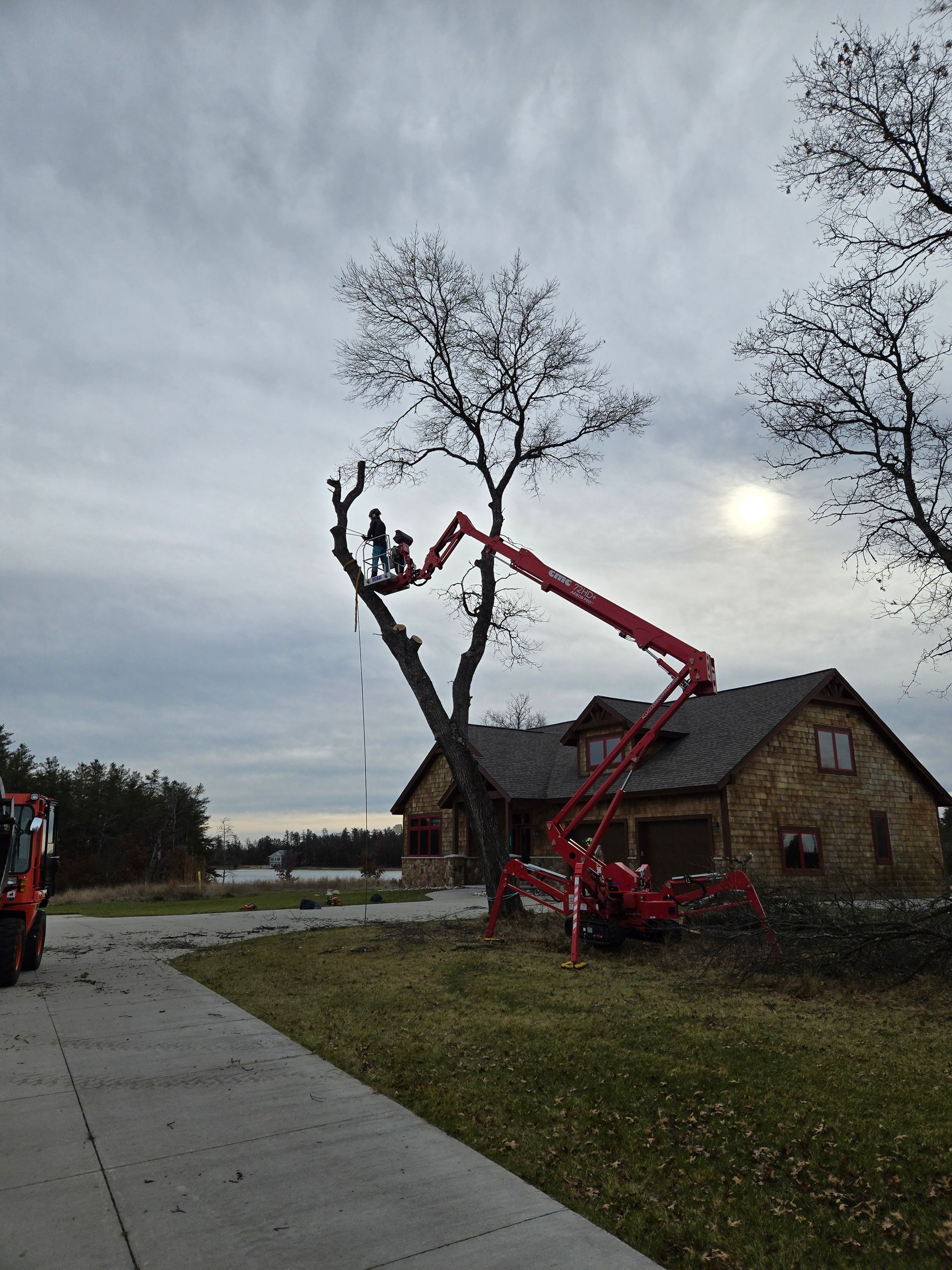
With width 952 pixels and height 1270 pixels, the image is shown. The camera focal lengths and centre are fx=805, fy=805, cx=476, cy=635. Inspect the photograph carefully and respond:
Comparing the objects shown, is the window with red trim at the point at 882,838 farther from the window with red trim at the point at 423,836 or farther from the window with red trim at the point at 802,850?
the window with red trim at the point at 423,836

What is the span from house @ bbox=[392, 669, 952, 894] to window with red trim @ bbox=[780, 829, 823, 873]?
4 cm

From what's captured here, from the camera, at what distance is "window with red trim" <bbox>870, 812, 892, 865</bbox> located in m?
24.7

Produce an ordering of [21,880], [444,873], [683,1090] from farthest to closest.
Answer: [444,873], [21,880], [683,1090]

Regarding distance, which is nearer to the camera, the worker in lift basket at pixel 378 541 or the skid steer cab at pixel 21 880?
the skid steer cab at pixel 21 880

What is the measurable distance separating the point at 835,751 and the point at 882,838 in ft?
10.7

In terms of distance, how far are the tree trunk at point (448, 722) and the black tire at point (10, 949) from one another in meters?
8.47

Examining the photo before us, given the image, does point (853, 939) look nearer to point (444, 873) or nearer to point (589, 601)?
point (589, 601)

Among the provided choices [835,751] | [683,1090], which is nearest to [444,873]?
[835,751]

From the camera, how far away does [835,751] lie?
81.0 ft

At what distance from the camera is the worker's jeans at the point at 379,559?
14.9 metres

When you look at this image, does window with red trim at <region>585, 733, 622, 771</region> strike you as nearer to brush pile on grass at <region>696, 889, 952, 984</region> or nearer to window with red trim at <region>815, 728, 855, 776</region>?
window with red trim at <region>815, 728, 855, 776</region>

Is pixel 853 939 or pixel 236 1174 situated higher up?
pixel 853 939

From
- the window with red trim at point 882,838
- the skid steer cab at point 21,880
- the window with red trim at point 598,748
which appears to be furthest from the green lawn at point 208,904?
the window with red trim at point 882,838

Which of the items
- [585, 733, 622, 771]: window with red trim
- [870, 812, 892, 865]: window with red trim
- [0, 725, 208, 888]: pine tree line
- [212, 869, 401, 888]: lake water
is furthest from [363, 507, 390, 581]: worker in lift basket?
[0, 725, 208, 888]: pine tree line
